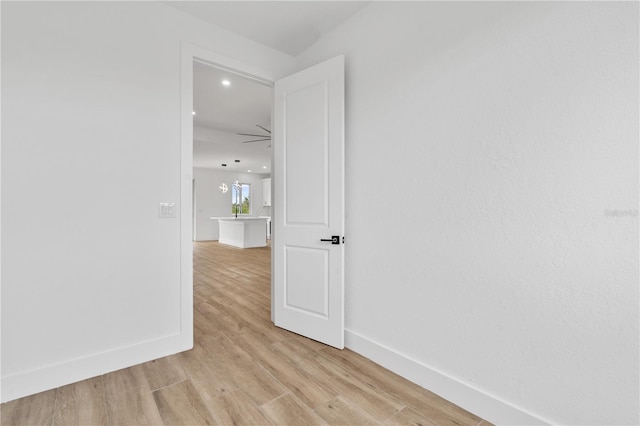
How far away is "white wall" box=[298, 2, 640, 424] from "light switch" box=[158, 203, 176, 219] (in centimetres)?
143

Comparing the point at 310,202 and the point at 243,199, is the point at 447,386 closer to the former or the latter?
the point at 310,202

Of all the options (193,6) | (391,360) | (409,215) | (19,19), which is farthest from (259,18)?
(391,360)

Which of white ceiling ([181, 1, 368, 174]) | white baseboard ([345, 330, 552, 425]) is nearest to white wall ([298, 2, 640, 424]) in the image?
white baseboard ([345, 330, 552, 425])

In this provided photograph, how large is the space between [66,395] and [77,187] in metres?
1.23

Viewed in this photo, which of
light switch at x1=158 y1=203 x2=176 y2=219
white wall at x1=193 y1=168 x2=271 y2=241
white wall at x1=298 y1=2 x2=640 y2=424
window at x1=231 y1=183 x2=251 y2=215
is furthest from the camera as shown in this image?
window at x1=231 y1=183 x2=251 y2=215

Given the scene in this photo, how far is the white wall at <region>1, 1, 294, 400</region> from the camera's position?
65.2 inches

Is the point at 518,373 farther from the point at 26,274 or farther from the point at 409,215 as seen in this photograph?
the point at 26,274

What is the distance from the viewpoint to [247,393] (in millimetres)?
1696

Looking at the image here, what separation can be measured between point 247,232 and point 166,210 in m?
6.46

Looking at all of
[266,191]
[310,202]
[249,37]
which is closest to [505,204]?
[310,202]

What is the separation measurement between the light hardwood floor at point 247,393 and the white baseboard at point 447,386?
45 millimetres

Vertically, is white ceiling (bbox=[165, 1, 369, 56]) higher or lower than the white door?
higher

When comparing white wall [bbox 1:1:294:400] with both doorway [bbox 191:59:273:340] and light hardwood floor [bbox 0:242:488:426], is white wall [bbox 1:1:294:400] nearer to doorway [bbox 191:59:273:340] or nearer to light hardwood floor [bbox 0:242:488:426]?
light hardwood floor [bbox 0:242:488:426]

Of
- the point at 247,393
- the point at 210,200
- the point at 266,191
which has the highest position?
the point at 266,191
